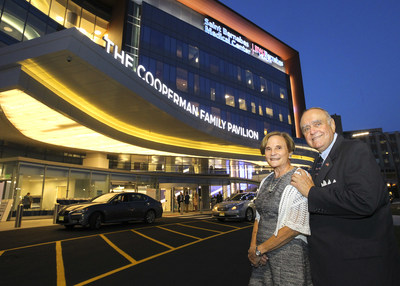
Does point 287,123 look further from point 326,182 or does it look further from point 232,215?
point 326,182

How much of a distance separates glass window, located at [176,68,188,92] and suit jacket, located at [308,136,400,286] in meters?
33.1

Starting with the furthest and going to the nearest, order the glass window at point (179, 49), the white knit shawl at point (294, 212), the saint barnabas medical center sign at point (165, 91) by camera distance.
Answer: the glass window at point (179, 49) → the saint barnabas medical center sign at point (165, 91) → the white knit shawl at point (294, 212)

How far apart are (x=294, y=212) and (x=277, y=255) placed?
43 cm

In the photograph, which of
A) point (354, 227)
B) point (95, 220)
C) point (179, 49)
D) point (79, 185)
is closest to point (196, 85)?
point (179, 49)

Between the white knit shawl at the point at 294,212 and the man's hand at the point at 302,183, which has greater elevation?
the man's hand at the point at 302,183

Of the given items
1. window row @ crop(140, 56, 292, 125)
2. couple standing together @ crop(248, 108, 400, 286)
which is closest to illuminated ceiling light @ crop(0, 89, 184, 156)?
couple standing together @ crop(248, 108, 400, 286)

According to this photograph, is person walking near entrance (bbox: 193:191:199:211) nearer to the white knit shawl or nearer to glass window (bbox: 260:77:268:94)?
the white knit shawl

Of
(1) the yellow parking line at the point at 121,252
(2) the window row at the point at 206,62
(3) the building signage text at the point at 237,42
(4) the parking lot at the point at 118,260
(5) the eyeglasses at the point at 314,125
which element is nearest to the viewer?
(5) the eyeglasses at the point at 314,125

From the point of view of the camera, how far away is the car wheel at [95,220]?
35.1ft

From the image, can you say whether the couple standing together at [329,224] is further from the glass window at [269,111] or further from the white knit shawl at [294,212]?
the glass window at [269,111]

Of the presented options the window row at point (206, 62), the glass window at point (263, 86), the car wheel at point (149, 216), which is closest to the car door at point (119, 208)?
the car wheel at point (149, 216)

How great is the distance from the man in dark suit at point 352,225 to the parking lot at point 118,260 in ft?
10.9

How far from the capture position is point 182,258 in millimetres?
6004

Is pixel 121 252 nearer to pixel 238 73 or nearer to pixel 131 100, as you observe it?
A: pixel 131 100
